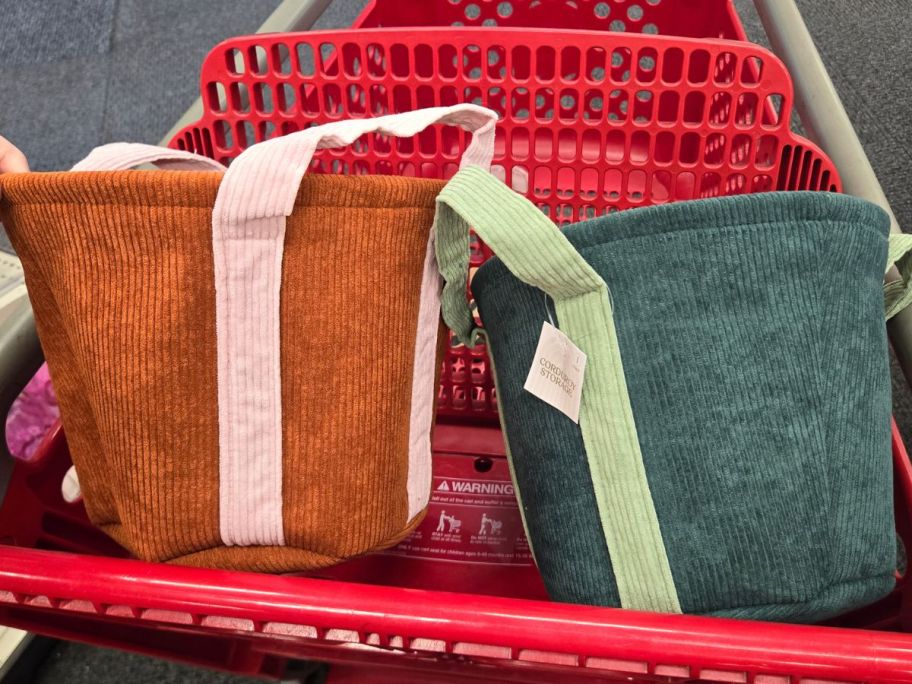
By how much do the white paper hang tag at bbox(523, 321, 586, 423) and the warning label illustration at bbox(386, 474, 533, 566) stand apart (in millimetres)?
306

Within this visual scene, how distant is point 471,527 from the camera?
0.81 m

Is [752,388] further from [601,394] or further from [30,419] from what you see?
[30,419]

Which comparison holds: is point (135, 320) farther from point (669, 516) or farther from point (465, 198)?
point (669, 516)

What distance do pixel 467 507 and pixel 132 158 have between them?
0.45 m

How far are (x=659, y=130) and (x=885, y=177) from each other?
1050 millimetres

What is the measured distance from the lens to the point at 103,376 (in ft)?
1.72

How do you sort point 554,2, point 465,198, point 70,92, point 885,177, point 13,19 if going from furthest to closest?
1. point 13,19
2. point 70,92
3. point 885,177
4. point 554,2
5. point 465,198

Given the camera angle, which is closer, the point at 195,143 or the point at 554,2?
the point at 195,143

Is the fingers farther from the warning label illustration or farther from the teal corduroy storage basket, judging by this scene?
the warning label illustration

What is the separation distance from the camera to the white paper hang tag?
0.52m


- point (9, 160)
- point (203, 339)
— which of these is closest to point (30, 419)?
point (9, 160)

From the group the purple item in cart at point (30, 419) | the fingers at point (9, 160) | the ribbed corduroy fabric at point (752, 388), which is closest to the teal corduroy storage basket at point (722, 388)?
the ribbed corduroy fabric at point (752, 388)

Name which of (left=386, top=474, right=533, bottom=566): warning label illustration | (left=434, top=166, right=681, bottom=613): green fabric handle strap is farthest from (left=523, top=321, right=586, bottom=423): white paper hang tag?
(left=386, top=474, right=533, bottom=566): warning label illustration

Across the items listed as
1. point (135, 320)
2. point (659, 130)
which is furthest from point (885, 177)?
point (135, 320)
